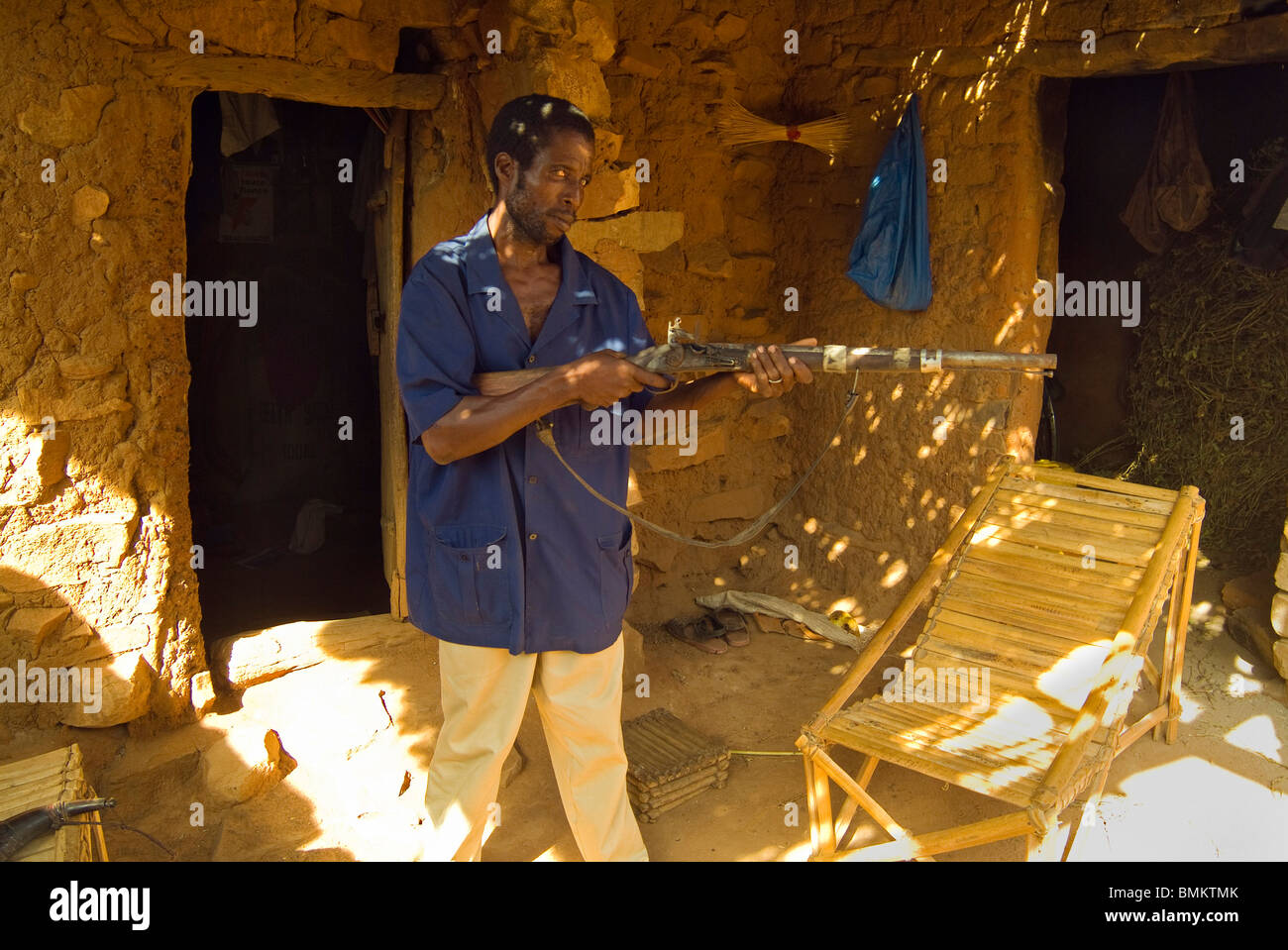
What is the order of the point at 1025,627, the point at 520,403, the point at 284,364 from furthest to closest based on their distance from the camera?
the point at 284,364, the point at 1025,627, the point at 520,403

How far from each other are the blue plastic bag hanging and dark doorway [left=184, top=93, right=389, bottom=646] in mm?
3003

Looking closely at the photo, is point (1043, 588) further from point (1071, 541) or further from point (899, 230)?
point (899, 230)

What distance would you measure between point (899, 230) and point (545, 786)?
10.7 feet

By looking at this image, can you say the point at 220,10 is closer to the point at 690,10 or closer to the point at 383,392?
the point at 383,392

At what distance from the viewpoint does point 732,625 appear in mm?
5395

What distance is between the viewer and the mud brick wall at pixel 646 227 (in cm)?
360

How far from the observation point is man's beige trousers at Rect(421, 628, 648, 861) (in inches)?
106

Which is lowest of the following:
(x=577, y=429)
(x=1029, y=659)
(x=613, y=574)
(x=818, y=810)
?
(x=818, y=810)

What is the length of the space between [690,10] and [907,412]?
2.34 meters

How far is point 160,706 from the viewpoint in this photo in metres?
3.94

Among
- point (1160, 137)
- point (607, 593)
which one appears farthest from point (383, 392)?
point (1160, 137)

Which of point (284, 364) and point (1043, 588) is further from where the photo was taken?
point (284, 364)

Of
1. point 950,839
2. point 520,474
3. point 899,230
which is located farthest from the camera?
point 899,230

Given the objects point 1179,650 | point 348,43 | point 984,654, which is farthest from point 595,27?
point 1179,650
